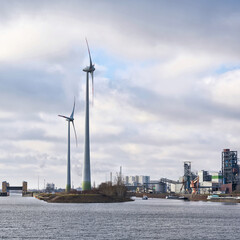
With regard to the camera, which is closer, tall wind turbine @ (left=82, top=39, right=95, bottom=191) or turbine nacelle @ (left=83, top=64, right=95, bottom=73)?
tall wind turbine @ (left=82, top=39, right=95, bottom=191)

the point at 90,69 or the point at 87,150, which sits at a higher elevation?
the point at 90,69

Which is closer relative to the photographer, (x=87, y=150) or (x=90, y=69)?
(x=87, y=150)

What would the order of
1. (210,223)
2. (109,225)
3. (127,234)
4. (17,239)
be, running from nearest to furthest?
(17,239), (127,234), (109,225), (210,223)

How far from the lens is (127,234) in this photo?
3142 inches

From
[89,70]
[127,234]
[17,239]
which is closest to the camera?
[17,239]

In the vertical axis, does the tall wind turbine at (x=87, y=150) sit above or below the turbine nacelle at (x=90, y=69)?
below

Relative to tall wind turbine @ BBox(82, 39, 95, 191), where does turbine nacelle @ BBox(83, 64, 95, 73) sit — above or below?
above

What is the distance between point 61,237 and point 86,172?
359 feet

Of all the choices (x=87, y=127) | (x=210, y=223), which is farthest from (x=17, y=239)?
(x=87, y=127)

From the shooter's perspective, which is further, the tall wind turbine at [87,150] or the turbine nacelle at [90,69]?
the turbine nacelle at [90,69]

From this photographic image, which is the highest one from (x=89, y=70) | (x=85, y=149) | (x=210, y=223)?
(x=89, y=70)

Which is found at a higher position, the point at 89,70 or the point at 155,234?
the point at 89,70

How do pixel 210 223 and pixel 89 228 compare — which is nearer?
pixel 89 228

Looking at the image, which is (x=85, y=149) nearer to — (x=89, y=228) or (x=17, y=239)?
(x=89, y=228)
